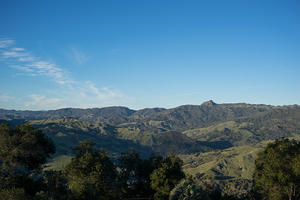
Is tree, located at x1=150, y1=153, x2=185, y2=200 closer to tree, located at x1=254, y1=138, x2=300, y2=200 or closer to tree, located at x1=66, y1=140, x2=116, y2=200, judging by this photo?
tree, located at x1=66, y1=140, x2=116, y2=200

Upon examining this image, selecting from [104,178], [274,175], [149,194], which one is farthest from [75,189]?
[274,175]

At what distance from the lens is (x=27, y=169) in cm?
4441

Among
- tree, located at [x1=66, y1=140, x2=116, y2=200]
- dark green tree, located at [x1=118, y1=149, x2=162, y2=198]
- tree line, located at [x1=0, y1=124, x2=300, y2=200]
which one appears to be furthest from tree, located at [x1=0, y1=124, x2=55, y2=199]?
dark green tree, located at [x1=118, y1=149, x2=162, y2=198]

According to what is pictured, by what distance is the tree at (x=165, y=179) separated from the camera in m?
44.5

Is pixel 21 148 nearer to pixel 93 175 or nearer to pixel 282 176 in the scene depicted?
pixel 93 175

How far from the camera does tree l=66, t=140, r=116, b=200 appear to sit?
36906 mm

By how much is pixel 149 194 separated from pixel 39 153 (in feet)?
77.3

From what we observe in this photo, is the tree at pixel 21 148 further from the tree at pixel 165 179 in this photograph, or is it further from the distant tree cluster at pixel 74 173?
the tree at pixel 165 179

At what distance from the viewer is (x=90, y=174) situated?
4222 centimetres

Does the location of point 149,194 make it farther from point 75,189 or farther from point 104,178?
point 75,189

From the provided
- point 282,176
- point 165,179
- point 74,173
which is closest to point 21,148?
point 74,173

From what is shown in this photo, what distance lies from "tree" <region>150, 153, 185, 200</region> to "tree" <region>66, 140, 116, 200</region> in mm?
8091

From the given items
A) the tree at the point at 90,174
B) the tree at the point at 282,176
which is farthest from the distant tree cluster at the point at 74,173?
the tree at the point at 282,176

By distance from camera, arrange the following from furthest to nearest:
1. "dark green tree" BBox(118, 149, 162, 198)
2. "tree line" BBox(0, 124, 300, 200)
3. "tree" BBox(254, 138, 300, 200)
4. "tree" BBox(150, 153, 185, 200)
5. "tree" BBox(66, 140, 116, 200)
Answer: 1. "dark green tree" BBox(118, 149, 162, 198)
2. "tree" BBox(150, 153, 185, 200)
3. "tree" BBox(254, 138, 300, 200)
4. "tree" BBox(66, 140, 116, 200)
5. "tree line" BBox(0, 124, 300, 200)
